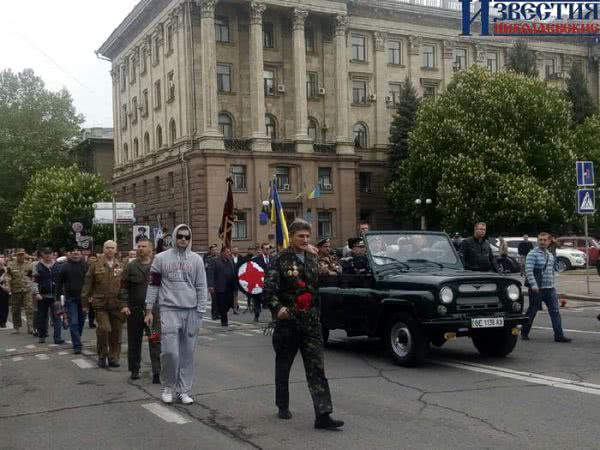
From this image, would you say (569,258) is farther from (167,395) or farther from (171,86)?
(167,395)

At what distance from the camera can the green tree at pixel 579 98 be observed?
5794 centimetres

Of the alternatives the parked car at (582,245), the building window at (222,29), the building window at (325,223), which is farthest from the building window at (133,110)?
the parked car at (582,245)

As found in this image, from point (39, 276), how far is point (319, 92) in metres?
39.9

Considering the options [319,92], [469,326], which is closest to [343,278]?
[469,326]

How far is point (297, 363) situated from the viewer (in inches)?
430

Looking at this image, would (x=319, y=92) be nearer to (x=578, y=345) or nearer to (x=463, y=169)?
(x=463, y=169)

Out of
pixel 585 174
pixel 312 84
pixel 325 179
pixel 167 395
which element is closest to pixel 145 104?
pixel 312 84

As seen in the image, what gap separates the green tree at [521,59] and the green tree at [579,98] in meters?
3.77

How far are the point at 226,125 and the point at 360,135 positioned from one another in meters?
11.2

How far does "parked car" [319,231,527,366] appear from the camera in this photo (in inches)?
384

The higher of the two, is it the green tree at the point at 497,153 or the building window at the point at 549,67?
the building window at the point at 549,67

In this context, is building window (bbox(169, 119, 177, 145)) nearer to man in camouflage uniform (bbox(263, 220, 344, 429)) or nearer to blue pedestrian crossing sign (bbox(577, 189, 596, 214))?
blue pedestrian crossing sign (bbox(577, 189, 596, 214))

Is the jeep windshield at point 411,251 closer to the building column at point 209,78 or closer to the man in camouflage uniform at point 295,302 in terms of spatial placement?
the man in camouflage uniform at point 295,302

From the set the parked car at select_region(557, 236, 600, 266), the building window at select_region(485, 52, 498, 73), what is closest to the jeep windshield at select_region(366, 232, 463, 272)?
the parked car at select_region(557, 236, 600, 266)
